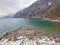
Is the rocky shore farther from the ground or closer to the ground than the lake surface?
A: farther from the ground

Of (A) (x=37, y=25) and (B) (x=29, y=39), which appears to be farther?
(A) (x=37, y=25)

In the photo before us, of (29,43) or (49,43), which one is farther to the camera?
(49,43)

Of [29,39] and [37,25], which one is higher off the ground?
[29,39]

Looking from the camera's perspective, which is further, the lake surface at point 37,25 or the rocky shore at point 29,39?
the lake surface at point 37,25

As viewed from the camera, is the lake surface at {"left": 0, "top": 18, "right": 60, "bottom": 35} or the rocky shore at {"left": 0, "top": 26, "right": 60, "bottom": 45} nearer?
the rocky shore at {"left": 0, "top": 26, "right": 60, "bottom": 45}

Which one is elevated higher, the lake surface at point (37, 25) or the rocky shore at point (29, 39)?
the rocky shore at point (29, 39)

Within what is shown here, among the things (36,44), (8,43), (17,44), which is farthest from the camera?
(8,43)

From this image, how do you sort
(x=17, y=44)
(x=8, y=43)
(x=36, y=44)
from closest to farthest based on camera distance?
(x=36, y=44)
(x=17, y=44)
(x=8, y=43)

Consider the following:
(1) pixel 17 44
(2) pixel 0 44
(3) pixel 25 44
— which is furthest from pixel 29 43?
(2) pixel 0 44

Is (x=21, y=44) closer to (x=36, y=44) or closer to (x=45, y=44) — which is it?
(x=36, y=44)

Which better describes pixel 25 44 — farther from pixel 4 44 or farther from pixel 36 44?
pixel 4 44
